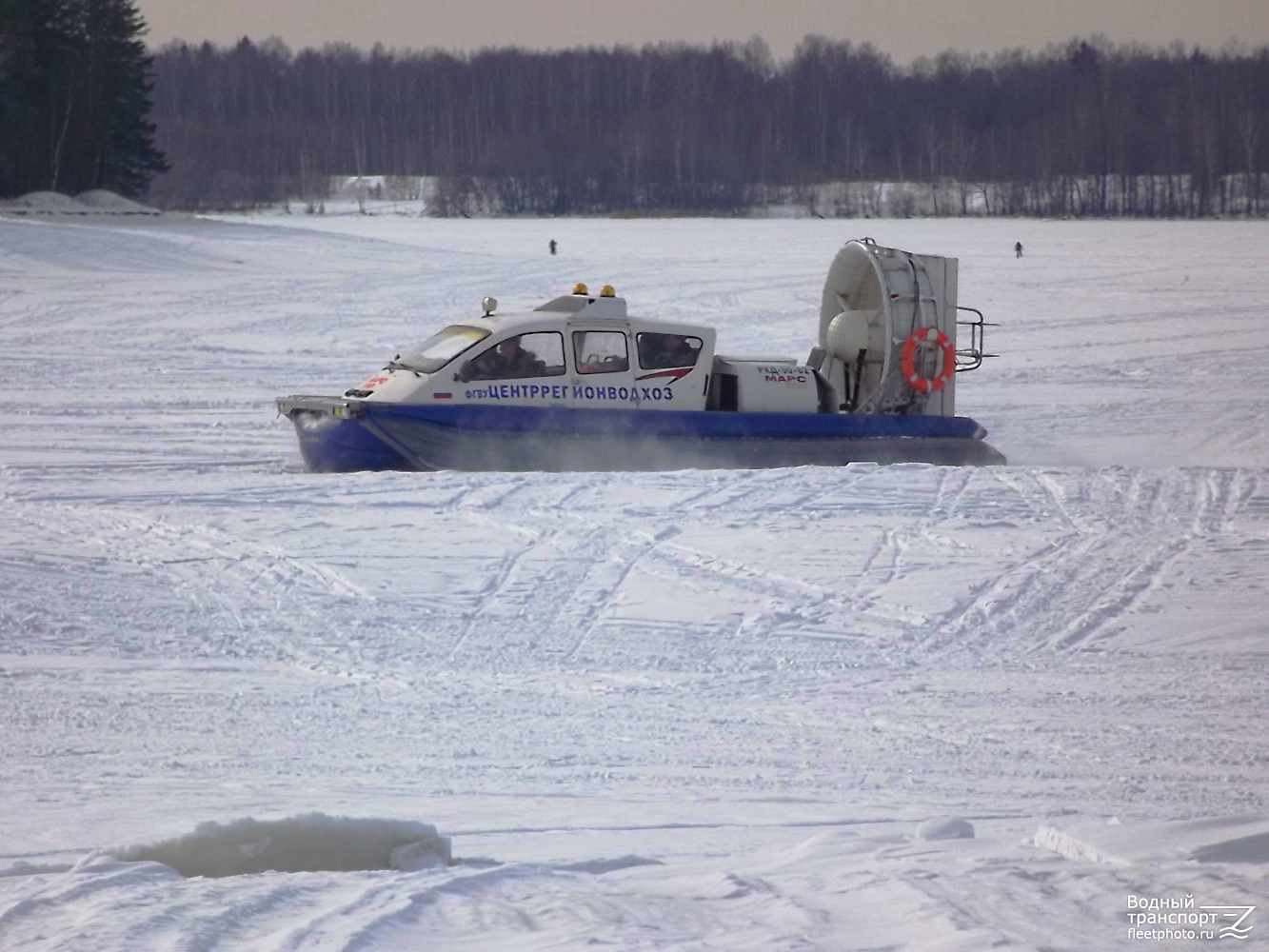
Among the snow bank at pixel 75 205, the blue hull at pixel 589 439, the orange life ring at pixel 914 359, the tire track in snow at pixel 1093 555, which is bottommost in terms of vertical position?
the tire track in snow at pixel 1093 555

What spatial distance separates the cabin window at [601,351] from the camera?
10680mm

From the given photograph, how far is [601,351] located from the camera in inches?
424

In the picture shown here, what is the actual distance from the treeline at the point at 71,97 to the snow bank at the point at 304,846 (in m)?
41.9

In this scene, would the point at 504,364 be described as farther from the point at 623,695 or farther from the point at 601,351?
the point at 623,695

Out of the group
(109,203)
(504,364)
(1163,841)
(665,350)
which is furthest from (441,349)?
(109,203)

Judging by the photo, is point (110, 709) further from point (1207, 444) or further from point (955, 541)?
point (1207, 444)

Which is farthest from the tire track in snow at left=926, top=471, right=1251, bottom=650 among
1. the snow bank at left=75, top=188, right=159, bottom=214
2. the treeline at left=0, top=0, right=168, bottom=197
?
the treeline at left=0, top=0, right=168, bottom=197

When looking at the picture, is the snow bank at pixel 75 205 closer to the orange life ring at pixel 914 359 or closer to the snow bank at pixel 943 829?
the orange life ring at pixel 914 359

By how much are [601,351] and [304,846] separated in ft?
22.7

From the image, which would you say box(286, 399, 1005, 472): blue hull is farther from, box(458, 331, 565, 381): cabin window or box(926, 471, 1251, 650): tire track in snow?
box(926, 471, 1251, 650): tire track in snow

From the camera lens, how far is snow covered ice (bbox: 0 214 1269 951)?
12.1 ft

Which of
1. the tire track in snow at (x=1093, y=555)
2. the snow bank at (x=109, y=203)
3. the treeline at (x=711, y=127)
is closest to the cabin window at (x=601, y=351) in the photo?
the tire track in snow at (x=1093, y=555)

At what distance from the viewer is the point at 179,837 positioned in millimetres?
4074

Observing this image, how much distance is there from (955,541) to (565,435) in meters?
3.33
